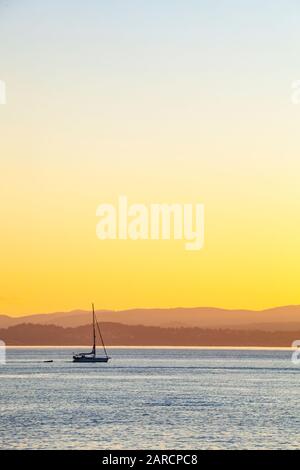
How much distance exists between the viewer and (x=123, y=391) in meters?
83.6

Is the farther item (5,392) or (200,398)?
(5,392)

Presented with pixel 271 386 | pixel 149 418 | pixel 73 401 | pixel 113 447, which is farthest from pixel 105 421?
pixel 271 386

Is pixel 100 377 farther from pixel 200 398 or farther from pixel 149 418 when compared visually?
pixel 149 418

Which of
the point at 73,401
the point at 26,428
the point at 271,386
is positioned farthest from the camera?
the point at 271,386

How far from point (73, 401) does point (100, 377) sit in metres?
40.7

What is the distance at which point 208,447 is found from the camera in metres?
44.3

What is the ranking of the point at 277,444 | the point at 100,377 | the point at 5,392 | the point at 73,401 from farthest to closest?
the point at 100,377
the point at 5,392
the point at 73,401
the point at 277,444

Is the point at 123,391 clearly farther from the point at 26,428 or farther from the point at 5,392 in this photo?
the point at 26,428

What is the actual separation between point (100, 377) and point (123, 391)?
2876 centimetres
